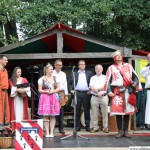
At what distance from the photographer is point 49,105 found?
774 centimetres

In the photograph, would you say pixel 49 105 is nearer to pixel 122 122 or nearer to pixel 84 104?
pixel 84 104

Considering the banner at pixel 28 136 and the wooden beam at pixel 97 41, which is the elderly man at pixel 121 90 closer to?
the wooden beam at pixel 97 41

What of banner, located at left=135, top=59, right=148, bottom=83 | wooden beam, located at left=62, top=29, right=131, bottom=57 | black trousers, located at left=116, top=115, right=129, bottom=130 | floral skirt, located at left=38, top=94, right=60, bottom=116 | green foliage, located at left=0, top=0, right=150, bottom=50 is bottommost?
black trousers, located at left=116, top=115, right=129, bottom=130

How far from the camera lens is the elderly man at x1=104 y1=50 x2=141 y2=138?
7.57 metres

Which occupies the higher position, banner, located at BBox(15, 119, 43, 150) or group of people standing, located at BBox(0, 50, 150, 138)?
group of people standing, located at BBox(0, 50, 150, 138)

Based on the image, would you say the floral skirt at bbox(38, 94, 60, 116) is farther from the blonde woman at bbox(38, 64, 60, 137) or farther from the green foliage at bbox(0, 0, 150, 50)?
the green foliage at bbox(0, 0, 150, 50)

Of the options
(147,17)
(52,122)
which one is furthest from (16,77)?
(147,17)

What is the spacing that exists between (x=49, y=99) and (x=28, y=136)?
265cm

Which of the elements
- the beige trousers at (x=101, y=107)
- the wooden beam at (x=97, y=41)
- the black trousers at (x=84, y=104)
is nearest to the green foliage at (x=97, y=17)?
the wooden beam at (x=97, y=41)

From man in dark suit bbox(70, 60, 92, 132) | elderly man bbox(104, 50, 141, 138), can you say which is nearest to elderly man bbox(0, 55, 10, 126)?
man in dark suit bbox(70, 60, 92, 132)

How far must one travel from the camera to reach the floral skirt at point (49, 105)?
7719 mm

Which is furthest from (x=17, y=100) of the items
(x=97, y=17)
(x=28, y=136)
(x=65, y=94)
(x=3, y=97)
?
(x=97, y=17)

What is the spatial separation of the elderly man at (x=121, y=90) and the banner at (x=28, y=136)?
270 centimetres

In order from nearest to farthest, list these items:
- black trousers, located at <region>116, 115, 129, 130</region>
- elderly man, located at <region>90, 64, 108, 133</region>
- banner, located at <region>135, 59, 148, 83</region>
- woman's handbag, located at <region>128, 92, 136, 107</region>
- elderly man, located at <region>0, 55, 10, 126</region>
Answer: woman's handbag, located at <region>128, 92, 136, 107</region> < black trousers, located at <region>116, 115, 129, 130</region> < elderly man, located at <region>0, 55, 10, 126</region> < elderly man, located at <region>90, 64, 108, 133</region> < banner, located at <region>135, 59, 148, 83</region>
